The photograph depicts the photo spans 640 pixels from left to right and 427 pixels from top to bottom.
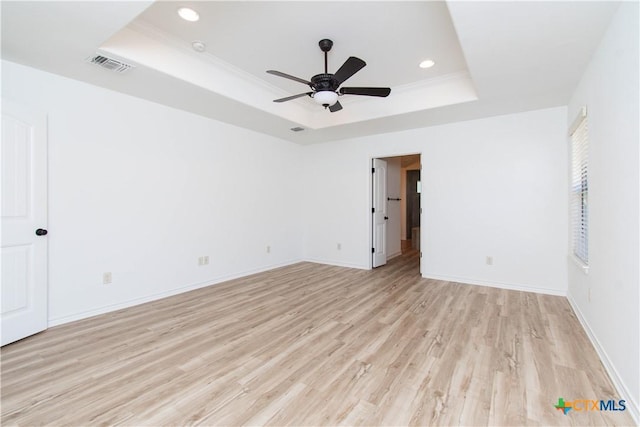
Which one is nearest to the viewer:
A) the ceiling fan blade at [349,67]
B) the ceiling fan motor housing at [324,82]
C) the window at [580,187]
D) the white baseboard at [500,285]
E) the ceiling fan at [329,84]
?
the ceiling fan blade at [349,67]

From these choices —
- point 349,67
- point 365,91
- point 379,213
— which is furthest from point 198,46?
point 379,213

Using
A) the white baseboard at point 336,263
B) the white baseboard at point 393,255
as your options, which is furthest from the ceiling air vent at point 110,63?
the white baseboard at point 393,255

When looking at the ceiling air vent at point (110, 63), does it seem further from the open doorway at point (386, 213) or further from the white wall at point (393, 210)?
the white wall at point (393, 210)

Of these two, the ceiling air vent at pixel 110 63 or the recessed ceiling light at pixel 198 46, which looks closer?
the ceiling air vent at pixel 110 63

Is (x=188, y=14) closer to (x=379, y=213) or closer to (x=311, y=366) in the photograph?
(x=311, y=366)

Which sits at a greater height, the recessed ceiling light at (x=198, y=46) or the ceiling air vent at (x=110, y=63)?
the recessed ceiling light at (x=198, y=46)

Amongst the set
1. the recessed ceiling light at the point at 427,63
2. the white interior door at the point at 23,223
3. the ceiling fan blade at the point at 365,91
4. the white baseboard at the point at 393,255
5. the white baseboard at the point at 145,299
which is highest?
the recessed ceiling light at the point at 427,63

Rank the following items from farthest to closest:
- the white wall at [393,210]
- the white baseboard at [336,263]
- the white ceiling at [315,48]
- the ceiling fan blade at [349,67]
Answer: the white wall at [393,210] → the white baseboard at [336,263] → the ceiling fan blade at [349,67] → the white ceiling at [315,48]

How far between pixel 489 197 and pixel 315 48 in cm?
321

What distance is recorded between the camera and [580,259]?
312 centimetres

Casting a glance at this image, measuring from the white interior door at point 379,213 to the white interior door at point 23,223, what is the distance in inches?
178

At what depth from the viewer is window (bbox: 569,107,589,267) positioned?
110 inches

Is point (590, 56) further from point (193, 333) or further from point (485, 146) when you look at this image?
point (193, 333)

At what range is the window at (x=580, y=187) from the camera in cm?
280
